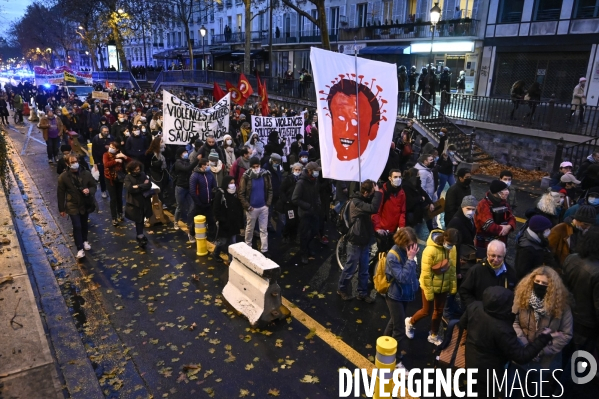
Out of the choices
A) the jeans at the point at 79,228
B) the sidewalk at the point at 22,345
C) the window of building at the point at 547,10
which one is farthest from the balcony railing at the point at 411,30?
the sidewalk at the point at 22,345

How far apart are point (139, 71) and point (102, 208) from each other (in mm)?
40265

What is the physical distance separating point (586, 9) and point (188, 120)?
20.7 m

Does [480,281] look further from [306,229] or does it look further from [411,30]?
[411,30]

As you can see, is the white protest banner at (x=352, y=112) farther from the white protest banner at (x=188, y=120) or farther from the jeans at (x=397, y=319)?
the white protest banner at (x=188, y=120)

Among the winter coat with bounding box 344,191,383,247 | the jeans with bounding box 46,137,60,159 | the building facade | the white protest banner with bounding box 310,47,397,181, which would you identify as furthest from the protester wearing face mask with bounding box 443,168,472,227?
the building facade

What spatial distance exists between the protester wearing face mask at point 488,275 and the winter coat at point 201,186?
486 cm

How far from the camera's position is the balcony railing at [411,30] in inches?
1003

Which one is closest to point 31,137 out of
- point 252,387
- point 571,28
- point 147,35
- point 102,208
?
point 102,208

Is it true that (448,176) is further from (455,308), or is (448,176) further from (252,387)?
(252,387)

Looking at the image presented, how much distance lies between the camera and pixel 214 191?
7629 mm

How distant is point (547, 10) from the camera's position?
876 inches

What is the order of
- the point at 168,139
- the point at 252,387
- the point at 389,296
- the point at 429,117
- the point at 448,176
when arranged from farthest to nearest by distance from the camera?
1. the point at 429,117
2. the point at 168,139
3. the point at 448,176
4. the point at 389,296
5. the point at 252,387

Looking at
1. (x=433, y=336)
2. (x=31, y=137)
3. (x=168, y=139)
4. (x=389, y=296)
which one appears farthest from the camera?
(x=31, y=137)

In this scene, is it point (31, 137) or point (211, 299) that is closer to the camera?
point (211, 299)
